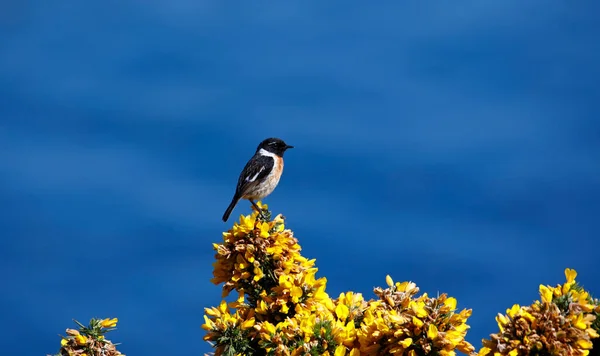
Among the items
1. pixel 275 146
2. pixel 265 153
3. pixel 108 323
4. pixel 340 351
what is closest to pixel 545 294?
pixel 340 351

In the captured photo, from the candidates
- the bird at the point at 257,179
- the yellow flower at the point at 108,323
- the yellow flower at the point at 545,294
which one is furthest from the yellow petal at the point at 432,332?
the bird at the point at 257,179

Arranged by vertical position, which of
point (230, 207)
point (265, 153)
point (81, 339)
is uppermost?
point (265, 153)

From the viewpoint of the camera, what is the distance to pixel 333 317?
7.11 meters

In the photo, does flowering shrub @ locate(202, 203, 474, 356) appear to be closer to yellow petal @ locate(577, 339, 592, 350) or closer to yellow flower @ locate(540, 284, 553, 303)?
yellow flower @ locate(540, 284, 553, 303)

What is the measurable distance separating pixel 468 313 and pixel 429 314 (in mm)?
348

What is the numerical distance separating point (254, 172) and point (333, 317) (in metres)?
5.83

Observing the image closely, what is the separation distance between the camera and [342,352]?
6.46 meters

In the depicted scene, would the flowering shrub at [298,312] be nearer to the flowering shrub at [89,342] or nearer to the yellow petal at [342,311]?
the yellow petal at [342,311]

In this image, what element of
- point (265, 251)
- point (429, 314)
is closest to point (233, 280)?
point (265, 251)

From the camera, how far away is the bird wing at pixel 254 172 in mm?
12516

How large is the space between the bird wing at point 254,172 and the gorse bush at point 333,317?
11.5ft

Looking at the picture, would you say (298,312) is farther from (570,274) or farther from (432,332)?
(570,274)

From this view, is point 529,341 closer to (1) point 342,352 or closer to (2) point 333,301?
(1) point 342,352

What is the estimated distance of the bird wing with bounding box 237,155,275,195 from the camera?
12516 mm
